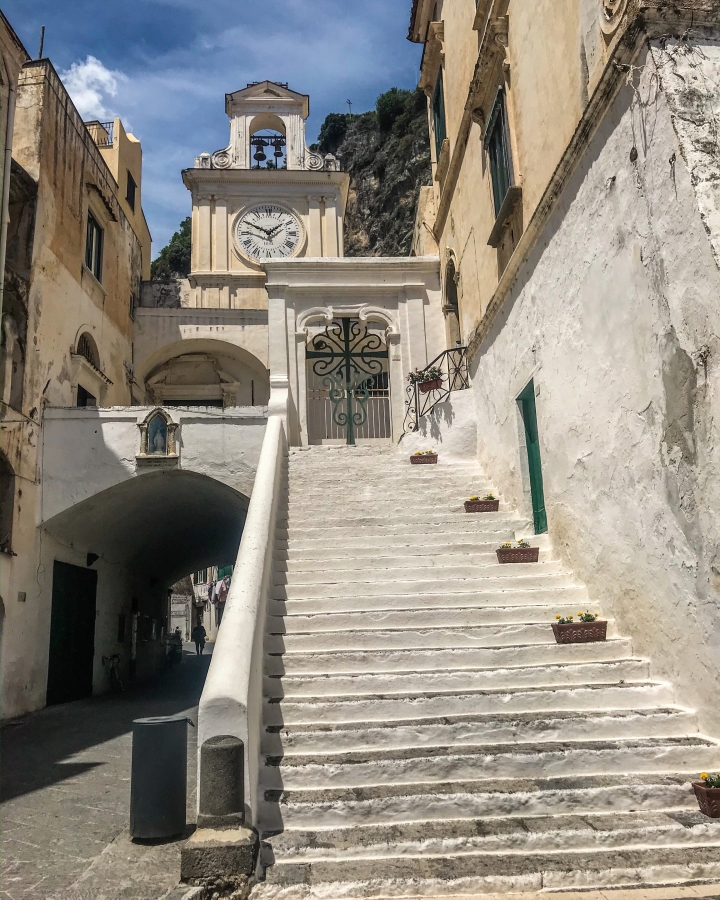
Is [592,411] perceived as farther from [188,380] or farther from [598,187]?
[188,380]

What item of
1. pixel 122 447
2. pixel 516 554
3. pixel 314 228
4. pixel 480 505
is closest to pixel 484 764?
pixel 516 554

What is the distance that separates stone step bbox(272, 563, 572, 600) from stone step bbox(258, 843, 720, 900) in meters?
2.92

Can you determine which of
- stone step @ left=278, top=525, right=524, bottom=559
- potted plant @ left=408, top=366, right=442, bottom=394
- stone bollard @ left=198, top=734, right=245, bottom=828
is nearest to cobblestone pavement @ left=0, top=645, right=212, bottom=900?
stone bollard @ left=198, top=734, right=245, bottom=828

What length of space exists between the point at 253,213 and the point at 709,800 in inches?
784

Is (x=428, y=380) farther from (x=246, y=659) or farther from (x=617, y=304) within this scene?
(x=246, y=659)

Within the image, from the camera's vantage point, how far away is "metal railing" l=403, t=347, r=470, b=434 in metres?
12.1

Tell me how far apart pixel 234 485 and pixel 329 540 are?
16.2ft

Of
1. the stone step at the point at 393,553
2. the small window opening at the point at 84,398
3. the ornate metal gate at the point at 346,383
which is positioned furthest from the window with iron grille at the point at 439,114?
the stone step at the point at 393,553

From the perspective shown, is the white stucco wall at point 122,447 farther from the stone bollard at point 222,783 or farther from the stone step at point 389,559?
the stone bollard at point 222,783

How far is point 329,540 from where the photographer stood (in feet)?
26.0

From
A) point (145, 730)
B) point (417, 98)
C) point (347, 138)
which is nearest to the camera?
point (145, 730)

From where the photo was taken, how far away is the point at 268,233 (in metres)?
21.3

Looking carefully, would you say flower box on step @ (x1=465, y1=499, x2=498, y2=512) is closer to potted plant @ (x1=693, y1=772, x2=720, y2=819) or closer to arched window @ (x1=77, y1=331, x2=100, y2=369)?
potted plant @ (x1=693, y1=772, x2=720, y2=819)

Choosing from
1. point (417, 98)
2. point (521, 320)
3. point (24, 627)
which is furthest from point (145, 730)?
point (417, 98)
